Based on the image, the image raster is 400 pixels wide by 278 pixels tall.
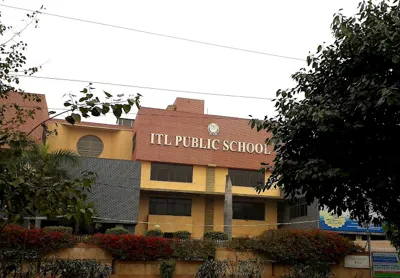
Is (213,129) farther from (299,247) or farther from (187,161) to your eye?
(299,247)

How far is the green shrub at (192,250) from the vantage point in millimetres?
18484

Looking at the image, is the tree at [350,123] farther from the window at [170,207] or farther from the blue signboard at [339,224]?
the window at [170,207]

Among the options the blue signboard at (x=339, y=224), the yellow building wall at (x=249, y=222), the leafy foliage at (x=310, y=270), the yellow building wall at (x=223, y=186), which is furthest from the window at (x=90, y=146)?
the leafy foliage at (x=310, y=270)

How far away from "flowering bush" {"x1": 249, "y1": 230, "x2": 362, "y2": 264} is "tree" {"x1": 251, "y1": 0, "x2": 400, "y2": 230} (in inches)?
352

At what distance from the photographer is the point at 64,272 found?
16203 millimetres

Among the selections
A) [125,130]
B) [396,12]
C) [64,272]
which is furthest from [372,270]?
[125,130]

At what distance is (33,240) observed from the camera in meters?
17.3

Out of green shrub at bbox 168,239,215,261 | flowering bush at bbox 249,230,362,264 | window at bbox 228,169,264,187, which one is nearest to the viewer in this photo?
flowering bush at bbox 249,230,362,264

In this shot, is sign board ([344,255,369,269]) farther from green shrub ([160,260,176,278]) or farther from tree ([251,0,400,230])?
tree ([251,0,400,230])

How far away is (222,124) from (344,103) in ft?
104

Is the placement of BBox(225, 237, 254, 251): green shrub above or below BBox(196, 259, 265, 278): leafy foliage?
above

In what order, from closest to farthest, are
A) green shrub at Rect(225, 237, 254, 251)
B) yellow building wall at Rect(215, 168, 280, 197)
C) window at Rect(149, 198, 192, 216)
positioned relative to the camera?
1. green shrub at Rect(225, 237, 254, 251)
2. window at Rect(149, 198, 192, 216)
3. yellow building wall at Rect(215, 168, 280, 197)

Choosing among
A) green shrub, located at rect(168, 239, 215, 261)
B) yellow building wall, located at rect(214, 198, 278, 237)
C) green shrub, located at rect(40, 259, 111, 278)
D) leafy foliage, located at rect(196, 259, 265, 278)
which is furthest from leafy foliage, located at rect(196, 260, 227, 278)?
yellow building wall, located at rect(214, 198, 278, 237)

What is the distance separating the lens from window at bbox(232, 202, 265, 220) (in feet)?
135
